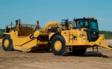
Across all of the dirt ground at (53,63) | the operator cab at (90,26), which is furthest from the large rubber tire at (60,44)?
the dirt ground at (53,63)

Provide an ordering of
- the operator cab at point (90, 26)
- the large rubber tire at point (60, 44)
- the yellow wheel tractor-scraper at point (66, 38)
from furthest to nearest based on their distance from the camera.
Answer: the large rubber tire at point (60, 44)
the operator cab at point (90, 26)
the yellow wheel tractor-scraper at point (66, 38)

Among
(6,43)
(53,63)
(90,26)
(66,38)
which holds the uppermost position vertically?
(90,26)

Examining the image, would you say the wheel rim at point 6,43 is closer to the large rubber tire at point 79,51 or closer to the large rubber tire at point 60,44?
the large rubber tire at point 60,44

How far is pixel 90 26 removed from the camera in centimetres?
2261

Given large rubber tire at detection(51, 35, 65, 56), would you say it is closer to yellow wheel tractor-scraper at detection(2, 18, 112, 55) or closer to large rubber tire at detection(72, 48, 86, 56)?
yellow wheel tractor-scraper at detection(2, 18, 112, 55)

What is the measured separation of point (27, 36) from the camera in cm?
2609

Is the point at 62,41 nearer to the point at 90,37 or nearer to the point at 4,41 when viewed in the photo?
the point at 90,37

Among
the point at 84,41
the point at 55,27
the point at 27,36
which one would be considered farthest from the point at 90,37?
the point at 27,36

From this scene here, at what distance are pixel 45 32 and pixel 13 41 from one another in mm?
2916

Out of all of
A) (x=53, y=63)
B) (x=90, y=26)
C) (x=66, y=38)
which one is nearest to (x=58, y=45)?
(x=66, y=38)

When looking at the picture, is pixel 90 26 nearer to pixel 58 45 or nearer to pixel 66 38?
pixel 66 38

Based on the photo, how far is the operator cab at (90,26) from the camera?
2228 centimetres

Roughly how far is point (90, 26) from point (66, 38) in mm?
1664

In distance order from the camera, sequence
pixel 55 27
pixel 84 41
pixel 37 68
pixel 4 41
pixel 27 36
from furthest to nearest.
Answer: pixel 4 41 → pixel 27 36 → pixel 55 27 → pixel 84 41 → pixel 37 68
